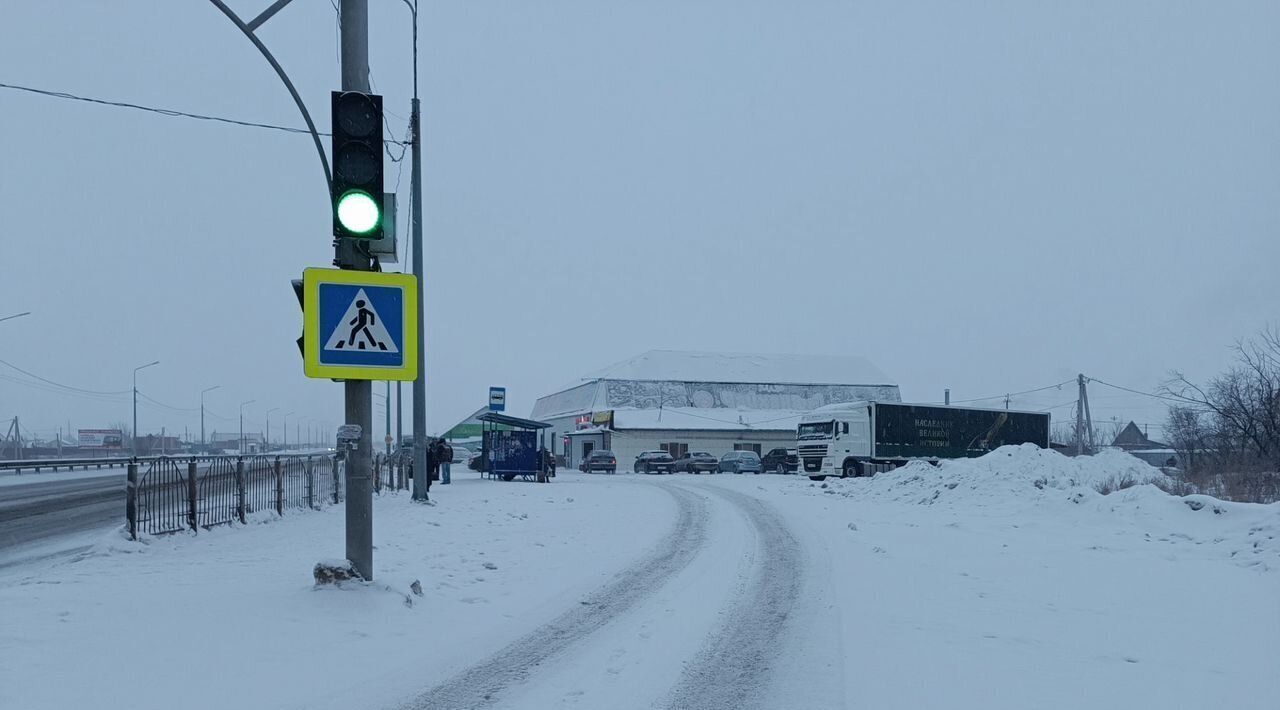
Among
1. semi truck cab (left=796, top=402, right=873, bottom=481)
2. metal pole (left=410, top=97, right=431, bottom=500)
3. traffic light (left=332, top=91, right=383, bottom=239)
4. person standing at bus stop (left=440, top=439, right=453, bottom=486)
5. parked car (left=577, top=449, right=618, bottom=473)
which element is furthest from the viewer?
parked car (left=577, top=449, right=618, bottom=473)

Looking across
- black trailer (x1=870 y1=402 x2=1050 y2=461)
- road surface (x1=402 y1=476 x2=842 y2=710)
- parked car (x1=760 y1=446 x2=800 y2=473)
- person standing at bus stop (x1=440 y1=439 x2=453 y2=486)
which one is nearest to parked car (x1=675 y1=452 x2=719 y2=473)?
parked car (x1=760 y1=446 x2=800 y2=473)

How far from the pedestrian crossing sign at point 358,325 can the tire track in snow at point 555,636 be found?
100 inches

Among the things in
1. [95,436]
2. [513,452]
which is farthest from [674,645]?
[95,436]

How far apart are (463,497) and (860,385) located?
55.9 metres

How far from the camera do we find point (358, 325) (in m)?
7.35

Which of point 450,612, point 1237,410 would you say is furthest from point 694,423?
point 450,612

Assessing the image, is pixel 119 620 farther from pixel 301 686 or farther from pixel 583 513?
pixel 583 513

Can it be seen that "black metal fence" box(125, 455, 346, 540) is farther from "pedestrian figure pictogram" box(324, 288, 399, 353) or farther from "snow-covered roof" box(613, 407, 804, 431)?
"snow-covered roof" box(613, 407, 804, 431)

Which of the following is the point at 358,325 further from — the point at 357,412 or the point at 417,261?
the point at 417,261

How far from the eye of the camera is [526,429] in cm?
3556

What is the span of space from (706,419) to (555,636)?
5821 centimetres

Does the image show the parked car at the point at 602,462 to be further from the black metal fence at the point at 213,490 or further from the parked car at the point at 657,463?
the black metal fence at the point at 213,490

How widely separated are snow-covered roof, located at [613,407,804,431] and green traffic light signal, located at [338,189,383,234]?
176 ft

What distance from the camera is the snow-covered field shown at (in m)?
5.46
